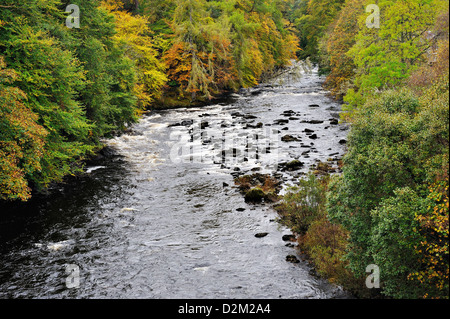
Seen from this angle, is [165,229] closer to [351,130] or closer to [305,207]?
[305,207]

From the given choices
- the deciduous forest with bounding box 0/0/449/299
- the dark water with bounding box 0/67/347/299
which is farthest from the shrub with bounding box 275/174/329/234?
the dark water with bounding box 0/67/347/299

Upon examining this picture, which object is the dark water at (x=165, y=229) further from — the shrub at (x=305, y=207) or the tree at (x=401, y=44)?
the tree at (x=401, y=44)

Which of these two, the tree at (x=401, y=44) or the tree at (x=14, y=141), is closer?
the tree at (x=14, y=141)

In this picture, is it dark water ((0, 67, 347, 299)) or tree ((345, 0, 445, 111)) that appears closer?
dark water ((0, 67, 347, 299))

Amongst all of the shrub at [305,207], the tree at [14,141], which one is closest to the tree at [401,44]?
the shrub at [305,207]

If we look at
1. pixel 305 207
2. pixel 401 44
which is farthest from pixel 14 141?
pixel 401 44

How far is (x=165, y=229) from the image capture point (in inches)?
597

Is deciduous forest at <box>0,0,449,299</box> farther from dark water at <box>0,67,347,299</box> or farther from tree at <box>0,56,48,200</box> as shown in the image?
dark water at <box>0,67,347,299</box>

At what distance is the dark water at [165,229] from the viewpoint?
1134 cm

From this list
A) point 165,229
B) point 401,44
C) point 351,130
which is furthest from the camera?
point 401,44

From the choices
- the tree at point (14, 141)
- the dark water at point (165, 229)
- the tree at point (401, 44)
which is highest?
the tree at point (401, 44)

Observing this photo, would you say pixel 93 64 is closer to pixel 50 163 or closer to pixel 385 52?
pixel 50 163

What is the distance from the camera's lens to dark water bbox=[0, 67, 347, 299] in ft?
37.2
